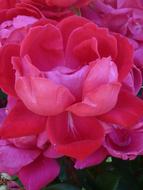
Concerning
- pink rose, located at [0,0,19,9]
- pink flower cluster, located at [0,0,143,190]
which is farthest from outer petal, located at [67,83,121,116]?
pink rose, located at [0,0,19,9]

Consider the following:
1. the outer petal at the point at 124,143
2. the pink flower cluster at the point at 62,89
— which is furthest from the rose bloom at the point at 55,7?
the outer petal at the point at 124,143

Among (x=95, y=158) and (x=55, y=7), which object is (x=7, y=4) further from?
(x=95, y=158)

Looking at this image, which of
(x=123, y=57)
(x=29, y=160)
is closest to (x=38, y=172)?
(x=29, y=160)

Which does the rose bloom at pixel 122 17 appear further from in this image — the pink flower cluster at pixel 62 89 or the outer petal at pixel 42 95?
the outer petal at pixel 42 95

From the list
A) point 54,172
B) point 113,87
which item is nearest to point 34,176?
point 54,172

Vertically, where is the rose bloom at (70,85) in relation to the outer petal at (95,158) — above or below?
above

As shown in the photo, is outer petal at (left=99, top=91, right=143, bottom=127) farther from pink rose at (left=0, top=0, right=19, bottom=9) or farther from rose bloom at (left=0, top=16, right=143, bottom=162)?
pink rose at (left=0, top=0, right=19, bottom=9)

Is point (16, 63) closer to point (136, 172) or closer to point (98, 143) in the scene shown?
point (98, 143)
